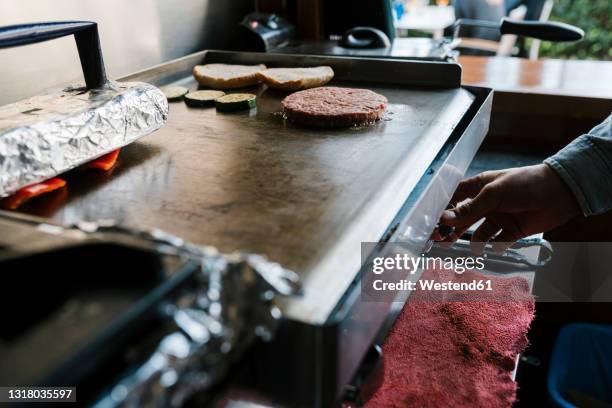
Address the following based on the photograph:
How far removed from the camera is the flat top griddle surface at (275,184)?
0.72 meters

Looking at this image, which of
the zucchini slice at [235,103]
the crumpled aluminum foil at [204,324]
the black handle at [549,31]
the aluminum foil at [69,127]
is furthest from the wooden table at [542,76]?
the crumpled aluminum foil at [204,324]

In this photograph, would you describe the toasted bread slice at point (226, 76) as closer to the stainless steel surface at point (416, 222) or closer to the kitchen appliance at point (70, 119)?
the kitchen appliance at point (70, 119)

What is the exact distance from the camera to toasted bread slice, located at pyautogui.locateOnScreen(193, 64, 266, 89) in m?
1.49

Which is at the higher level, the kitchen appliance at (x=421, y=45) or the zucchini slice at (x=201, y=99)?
the kitchen appliance at (x=421, y=45)

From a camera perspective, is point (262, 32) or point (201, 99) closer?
point (201, 99)

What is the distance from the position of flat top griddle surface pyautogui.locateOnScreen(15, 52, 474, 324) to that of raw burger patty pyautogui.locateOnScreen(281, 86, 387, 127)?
0.08 feet

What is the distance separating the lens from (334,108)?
4.01 feet

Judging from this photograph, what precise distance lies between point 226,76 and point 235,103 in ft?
0.77

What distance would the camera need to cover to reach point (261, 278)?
0.53 metres

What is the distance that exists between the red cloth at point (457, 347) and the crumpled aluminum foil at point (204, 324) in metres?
0.54

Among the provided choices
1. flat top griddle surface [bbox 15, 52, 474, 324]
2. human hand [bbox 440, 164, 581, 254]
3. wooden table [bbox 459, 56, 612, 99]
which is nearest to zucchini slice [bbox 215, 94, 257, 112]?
flat top griddle surface [bbox 15, 52, 474, 324]

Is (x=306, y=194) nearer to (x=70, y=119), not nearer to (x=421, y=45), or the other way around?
(x=70, y=119)

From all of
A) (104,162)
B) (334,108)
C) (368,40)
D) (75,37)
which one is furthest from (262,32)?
(104,162)

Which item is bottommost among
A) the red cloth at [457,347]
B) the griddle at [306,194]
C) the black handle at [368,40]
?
the red cloth at [457,347]
